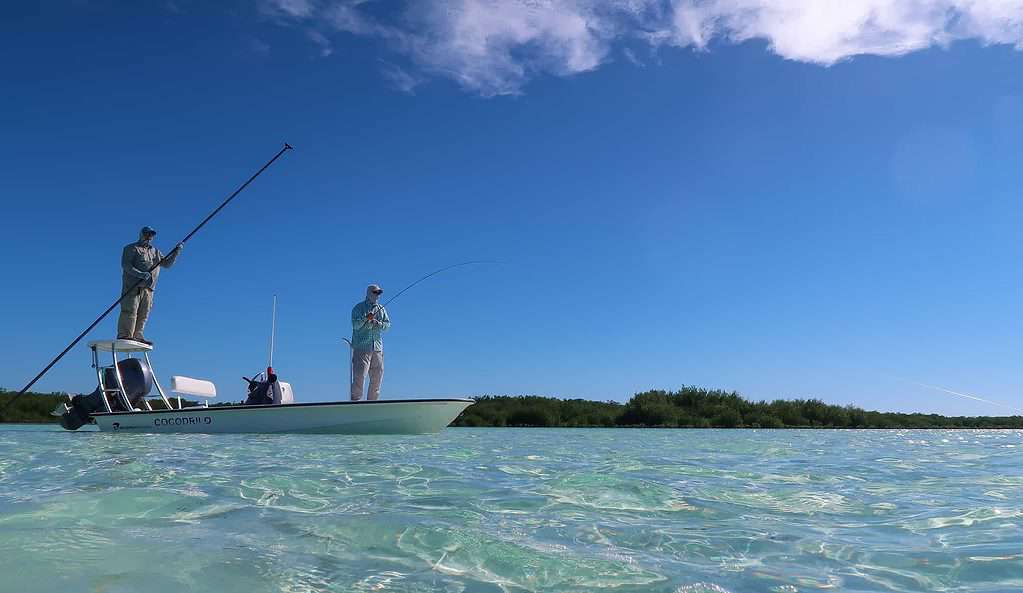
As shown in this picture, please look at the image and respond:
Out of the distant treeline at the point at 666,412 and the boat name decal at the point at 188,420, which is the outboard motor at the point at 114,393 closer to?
A: the boat name decal at the point at 188,420

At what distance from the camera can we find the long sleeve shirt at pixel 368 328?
13477 millimetres

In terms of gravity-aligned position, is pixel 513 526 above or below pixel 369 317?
below

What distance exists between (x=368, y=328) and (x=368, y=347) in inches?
14.2

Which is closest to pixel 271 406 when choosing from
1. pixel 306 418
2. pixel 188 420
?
pixel 306 418

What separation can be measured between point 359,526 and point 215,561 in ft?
2.68

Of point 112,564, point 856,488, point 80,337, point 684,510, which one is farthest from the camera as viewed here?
point 80,337

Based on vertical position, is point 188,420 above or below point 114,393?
below

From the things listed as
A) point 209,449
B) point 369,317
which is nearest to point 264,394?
point 369,317

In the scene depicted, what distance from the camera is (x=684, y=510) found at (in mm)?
4039

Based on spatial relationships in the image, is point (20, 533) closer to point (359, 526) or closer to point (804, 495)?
point (359, 526)

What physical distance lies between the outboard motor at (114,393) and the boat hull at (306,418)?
2.00 feet

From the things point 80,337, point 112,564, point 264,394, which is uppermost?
point 80,337

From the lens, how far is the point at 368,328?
1349cm

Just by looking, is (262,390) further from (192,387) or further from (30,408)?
(30,408)
